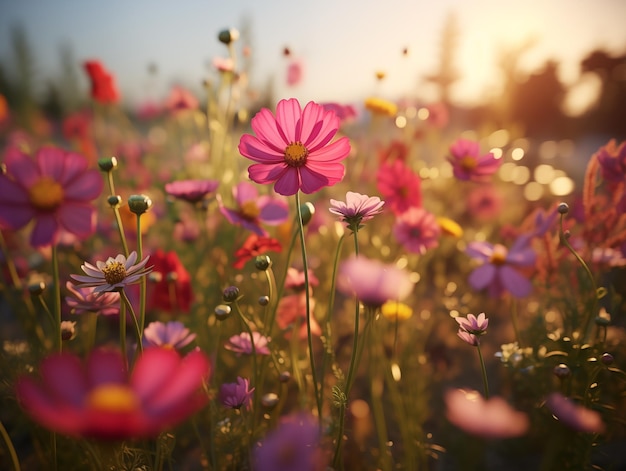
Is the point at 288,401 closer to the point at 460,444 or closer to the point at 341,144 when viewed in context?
the point at 460,444

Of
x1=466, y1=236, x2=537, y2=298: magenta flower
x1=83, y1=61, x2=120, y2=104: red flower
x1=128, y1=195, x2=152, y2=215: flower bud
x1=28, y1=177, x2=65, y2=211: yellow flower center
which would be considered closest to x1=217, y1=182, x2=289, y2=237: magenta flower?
x1=128, y1=195, x2=152, y2=215: flower bud

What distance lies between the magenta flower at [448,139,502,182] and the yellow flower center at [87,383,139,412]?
3.12 feet

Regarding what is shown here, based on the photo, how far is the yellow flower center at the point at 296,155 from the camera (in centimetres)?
72

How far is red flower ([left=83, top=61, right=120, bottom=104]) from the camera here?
6.61 ft

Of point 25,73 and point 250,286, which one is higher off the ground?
point 25,73

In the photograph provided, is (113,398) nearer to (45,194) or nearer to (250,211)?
(45,194)

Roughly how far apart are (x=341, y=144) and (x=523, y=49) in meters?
3.75

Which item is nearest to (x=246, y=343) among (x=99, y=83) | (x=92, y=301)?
(x=92, y=301)

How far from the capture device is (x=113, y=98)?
2.04m

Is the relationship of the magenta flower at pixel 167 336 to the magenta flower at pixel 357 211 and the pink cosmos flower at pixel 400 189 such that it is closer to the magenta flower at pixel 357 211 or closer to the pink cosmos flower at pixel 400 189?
the magenta flower at pixel 357 211

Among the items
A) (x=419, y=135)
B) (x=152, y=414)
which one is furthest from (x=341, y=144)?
(x=419, y=135)

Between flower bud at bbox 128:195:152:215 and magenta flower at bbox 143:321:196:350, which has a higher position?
flower bud at bbox 128:195:152:215

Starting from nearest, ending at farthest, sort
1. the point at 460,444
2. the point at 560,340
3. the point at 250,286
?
1. the point at 560,340
2. the point at 460,444
3. the point at 250,286

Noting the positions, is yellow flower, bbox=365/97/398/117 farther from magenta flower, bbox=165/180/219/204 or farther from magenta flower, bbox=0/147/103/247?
magenta flower, bbox=0/147/103/247
